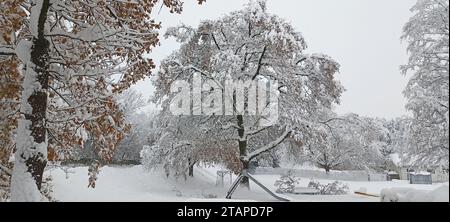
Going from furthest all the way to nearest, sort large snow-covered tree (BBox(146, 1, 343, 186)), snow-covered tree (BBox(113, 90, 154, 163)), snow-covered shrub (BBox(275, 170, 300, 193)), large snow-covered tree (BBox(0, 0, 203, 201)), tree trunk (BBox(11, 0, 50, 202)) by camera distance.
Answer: snow-covered tree (BBox(113, 90, 154, 163)) < snow-covered shrub (BBox(275, 170, 300, 193)) < large snow-covered tree (BBox(146, 1, 343, 186)) < large snow-covered tree (BBox(0, 0, 203, 201)) < tree trunk (BBox(11, 0, 50, 202))

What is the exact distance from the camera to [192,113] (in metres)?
17.1

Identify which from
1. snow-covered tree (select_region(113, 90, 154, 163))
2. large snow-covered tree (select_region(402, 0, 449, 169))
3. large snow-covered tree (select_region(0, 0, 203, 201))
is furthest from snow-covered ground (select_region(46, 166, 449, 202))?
large snow-covered tree (select_region(402, 0, 449, 169))

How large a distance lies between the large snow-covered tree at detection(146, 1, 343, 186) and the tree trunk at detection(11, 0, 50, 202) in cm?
1060

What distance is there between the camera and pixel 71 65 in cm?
546

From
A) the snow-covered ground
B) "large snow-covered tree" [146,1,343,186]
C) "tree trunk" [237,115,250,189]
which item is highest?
"large snow-covered tree" [146,1,343,186]

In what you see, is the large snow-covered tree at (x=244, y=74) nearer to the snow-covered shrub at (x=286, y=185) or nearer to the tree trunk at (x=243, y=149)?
the tree trunk at (x=243, y=149)

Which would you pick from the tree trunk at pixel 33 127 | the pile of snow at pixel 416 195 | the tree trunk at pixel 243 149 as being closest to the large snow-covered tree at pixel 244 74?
the tree trunk at pixel 243 149

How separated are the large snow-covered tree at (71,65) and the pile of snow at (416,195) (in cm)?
349

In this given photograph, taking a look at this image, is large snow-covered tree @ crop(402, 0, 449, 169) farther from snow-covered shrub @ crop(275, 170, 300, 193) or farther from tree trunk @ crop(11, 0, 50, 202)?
snow-covered shrub @ crop(275, 170, 300, 193)

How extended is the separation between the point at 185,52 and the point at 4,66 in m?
11.9

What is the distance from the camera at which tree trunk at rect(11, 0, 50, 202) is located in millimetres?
4648

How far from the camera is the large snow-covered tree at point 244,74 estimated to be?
15.6 metres
